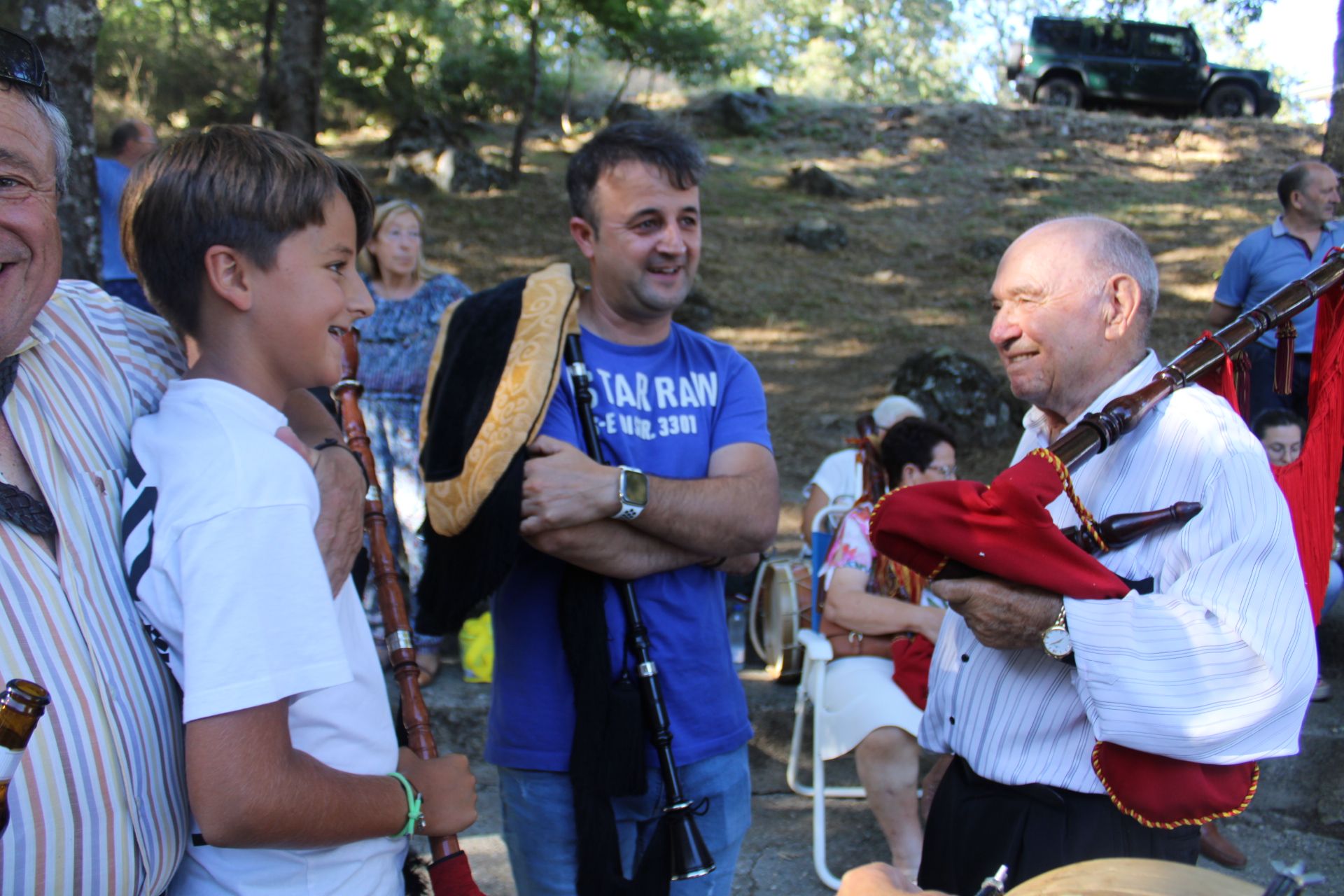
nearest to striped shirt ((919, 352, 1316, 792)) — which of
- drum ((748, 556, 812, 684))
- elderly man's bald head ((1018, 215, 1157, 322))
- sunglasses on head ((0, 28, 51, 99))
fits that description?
elderly man's bald head ((1018, 215, 1157, 322))

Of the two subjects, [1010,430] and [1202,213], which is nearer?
[1010,430]

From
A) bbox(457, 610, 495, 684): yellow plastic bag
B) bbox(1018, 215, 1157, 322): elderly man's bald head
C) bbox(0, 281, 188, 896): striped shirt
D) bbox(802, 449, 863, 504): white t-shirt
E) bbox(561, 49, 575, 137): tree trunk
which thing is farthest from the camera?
bbox(561, 49, 575, 137): tree trunk

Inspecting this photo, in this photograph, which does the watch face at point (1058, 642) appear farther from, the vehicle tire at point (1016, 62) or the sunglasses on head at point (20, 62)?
the vehicle tire at point (1016, 62)

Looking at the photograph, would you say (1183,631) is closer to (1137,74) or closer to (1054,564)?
(1054,564)

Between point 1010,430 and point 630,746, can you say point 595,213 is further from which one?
point 1010,430

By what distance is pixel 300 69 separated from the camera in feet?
28.0

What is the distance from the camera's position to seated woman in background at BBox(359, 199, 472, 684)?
509 cm

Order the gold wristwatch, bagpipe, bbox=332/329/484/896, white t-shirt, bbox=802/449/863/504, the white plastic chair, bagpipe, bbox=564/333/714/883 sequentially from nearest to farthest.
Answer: bagpipe, bbox=332/329/484/896, the gold wristwatch, bagpipe, bbox=564/333/714/883, the white plastic chair, white t-shirt, bbox=802/449/863/504

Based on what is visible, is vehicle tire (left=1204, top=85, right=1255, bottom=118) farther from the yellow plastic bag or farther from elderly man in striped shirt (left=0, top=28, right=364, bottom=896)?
elderly man in striped shirt (left=0, top=28, right=364, bottom=896)

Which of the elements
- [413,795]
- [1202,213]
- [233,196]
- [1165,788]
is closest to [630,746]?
[413,795]

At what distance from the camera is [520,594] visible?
234 centimetres

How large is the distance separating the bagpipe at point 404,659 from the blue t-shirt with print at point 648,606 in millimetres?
265

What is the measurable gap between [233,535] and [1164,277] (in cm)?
1280

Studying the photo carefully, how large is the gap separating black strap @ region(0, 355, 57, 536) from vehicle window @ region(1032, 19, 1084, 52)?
21.6m
